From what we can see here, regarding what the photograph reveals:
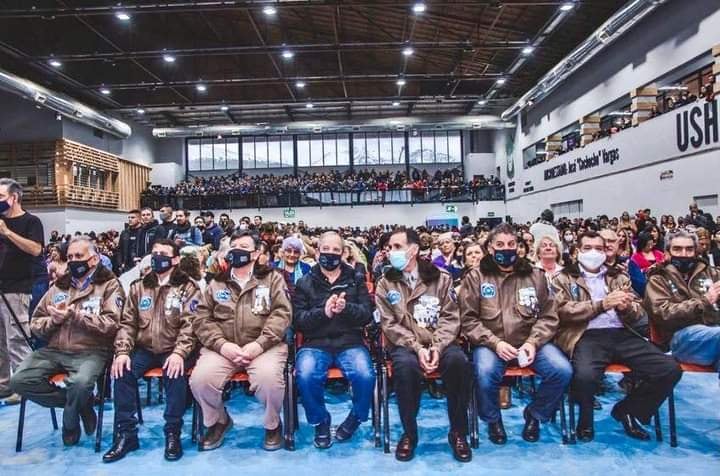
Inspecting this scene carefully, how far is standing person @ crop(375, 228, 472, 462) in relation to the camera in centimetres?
323

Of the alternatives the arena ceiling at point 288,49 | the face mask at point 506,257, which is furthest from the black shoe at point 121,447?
the arena ceiling at point 288,49

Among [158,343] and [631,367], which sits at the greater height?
[158,343]

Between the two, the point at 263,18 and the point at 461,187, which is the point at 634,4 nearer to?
the point at 263,18

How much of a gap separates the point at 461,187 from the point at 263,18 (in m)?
11.2

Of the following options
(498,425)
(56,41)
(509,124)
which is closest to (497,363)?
(498,425)

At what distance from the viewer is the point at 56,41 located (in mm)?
15016

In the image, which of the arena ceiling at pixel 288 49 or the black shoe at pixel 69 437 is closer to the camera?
the black shoe at pixel 69 437

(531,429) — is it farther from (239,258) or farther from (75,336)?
(75,336)

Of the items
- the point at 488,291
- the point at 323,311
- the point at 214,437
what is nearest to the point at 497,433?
the point at 488,291

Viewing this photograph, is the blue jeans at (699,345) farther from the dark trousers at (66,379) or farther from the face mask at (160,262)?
the dark trousers at (66,379)

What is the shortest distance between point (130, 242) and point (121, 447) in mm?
Result: 4120

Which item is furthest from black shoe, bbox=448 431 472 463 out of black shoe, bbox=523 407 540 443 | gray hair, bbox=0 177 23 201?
gray hair, bbox=0 177 23 201

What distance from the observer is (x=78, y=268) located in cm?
362

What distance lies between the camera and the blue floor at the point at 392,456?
3.02 meters
